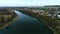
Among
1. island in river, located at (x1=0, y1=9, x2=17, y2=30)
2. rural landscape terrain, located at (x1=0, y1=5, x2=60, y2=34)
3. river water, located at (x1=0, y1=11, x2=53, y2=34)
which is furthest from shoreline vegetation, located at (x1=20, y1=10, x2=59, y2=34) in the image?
island in river, located at (x1=0, y1=9, x2=17, y2=30)

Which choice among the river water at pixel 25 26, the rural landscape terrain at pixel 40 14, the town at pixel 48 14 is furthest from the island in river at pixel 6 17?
the town at pixel 48 14

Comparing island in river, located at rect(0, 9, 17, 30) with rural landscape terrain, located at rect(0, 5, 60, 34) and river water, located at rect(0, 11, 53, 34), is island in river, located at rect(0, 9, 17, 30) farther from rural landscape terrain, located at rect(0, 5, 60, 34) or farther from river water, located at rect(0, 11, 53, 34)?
river water, located at rect(0, 11, 53, 34)

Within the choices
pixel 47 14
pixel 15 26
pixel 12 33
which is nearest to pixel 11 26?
pixel 15 26

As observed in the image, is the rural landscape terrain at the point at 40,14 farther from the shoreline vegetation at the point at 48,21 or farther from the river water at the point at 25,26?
the river water at the point at 25,26

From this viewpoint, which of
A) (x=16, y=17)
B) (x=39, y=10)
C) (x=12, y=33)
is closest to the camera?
(x=12, y=33)

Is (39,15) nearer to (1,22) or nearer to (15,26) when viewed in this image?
(15,26)

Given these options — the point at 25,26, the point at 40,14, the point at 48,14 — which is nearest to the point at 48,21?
the point at 48,14
